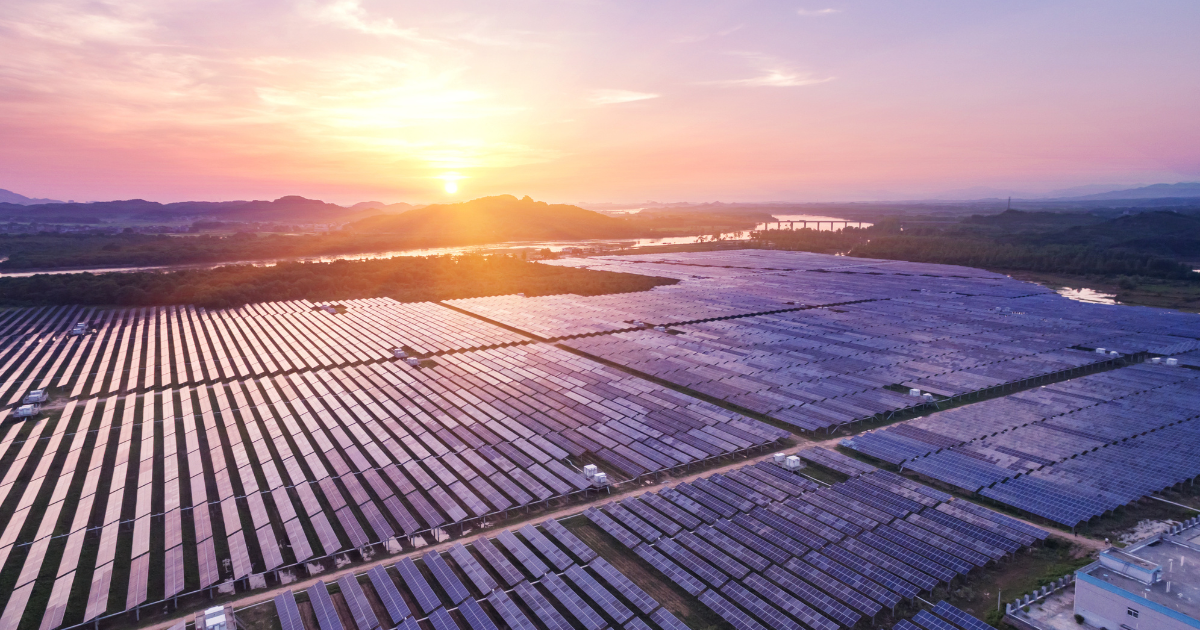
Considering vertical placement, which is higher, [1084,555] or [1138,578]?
[1138,578]

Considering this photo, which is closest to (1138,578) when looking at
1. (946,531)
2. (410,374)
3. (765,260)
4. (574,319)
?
(946,531)

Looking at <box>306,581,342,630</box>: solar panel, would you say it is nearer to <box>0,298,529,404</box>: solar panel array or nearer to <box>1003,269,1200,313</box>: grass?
<box>0,298,529,404</box>: solar panel array

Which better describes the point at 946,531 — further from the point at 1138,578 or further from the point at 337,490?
the point at 337,490

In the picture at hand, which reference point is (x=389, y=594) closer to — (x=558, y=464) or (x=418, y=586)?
(x=418, y=586)

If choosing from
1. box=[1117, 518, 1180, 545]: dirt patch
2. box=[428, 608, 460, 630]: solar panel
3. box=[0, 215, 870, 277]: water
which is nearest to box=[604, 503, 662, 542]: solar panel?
box=[428, 608, 460, 630]: solar panel

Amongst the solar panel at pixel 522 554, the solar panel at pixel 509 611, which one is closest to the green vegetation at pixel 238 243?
the solar panel at pixel 522 554

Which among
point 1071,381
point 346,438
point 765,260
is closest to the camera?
point 346,438
